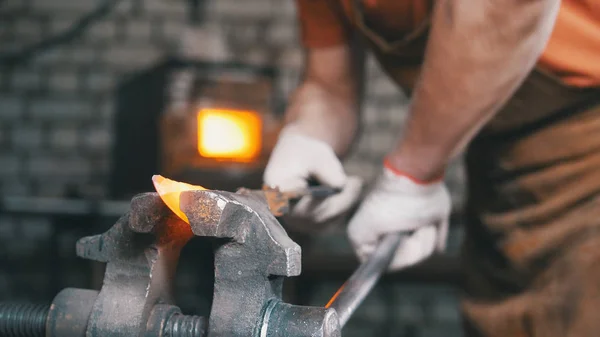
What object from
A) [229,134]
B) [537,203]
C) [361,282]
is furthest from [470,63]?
[229,134]

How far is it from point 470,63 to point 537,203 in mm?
472

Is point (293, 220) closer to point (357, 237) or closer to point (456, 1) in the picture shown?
point (357, 237)

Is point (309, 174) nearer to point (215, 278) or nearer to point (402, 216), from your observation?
point (402, 216)

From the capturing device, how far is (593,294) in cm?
109

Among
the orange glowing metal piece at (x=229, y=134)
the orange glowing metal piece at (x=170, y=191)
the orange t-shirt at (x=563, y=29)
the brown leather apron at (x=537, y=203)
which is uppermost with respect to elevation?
the orange glowing metal piece at (x=170, y=191)

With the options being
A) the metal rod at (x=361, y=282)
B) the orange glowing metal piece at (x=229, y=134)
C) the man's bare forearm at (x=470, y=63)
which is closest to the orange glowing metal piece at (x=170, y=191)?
the metal rod at (x=361, y=282)

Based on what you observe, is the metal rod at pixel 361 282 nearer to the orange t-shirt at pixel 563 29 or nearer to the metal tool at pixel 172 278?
the metal tool at pixel 172 278

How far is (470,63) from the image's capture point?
93cm

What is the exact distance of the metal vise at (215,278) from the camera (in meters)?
0.65

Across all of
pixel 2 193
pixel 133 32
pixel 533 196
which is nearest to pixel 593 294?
pixel 533 196

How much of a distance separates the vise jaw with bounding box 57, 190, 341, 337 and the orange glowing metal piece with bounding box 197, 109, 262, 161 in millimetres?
2319

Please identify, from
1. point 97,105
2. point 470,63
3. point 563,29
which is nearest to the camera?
point 470,63

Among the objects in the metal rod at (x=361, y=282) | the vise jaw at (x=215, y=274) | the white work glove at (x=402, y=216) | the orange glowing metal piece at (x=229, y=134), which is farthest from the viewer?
the orange glowing metal piece at (x=229, y=134)

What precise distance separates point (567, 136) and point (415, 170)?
30cm
